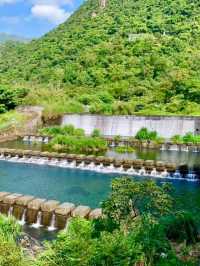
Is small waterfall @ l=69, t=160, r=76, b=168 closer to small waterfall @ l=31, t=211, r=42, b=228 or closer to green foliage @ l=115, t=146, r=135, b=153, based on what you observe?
green foliage @ l=115, t=146, r=135, b=153

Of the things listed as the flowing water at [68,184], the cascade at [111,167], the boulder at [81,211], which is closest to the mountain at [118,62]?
the flowing water at [68,184]

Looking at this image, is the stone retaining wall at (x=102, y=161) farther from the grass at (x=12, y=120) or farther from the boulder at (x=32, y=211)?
the boulder at (x=32, y=211)

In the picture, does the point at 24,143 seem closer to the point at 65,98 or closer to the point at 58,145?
the point at 58,145

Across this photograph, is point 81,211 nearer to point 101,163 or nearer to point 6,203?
point 6,203

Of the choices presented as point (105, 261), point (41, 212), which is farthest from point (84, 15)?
point (105, 261)

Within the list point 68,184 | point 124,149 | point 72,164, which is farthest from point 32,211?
point 124,149
